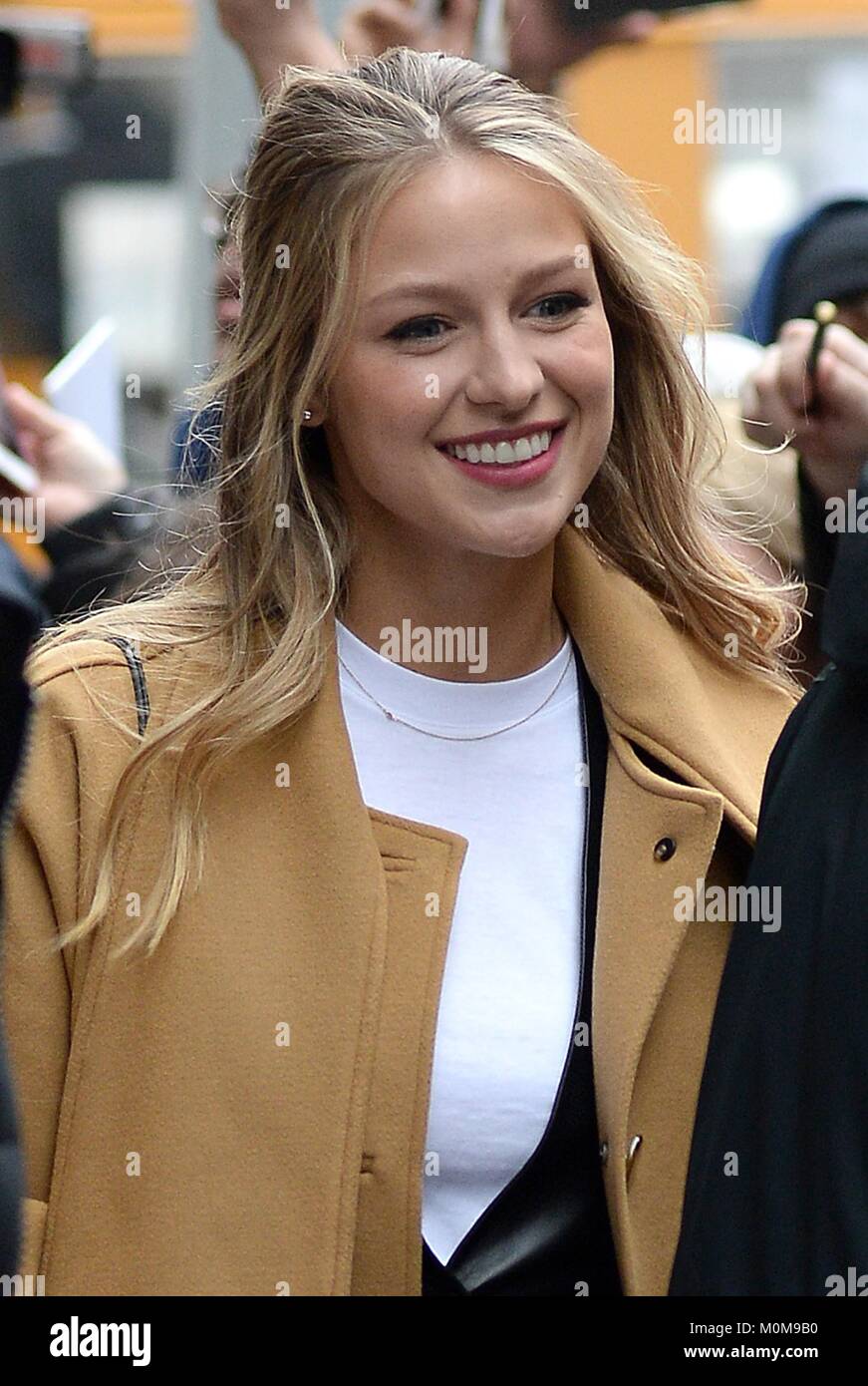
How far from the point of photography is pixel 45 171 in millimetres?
11625

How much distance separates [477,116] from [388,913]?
91 centimetres

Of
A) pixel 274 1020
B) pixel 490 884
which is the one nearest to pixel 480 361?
pixel 490 884

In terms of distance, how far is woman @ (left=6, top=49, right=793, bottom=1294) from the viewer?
2354 millimetres

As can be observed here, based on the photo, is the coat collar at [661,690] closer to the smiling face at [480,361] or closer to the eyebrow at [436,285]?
the smiling face at [480,361]

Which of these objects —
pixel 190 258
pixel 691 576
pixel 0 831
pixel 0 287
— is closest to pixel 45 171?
pixel 0 287

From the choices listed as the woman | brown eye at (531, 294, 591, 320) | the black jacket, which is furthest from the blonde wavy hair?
the black jacket

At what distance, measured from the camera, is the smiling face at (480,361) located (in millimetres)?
2486

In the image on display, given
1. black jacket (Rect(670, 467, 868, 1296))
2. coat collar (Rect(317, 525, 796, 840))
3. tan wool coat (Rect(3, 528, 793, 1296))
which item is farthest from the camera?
coat collar (Rect(317, 525, 796, 840))

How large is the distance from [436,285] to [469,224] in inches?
3.1

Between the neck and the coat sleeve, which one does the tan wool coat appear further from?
the neck

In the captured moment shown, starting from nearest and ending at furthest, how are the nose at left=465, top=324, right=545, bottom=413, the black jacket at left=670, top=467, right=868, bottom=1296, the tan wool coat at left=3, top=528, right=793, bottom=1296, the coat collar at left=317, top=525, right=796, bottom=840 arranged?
the black jacket at left=670, top=467, right=868, bottom=1296 → the tan wool coat at left=3, top=528, right=793, bottom=1296 → the nose at left=465, top=324, right=545, bottom=413 → the coat collar at left=317, top=525, right=796, bottom=840

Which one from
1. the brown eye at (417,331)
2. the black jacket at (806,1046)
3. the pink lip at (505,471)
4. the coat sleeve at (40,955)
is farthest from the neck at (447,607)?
the black jacket at (806,1046)

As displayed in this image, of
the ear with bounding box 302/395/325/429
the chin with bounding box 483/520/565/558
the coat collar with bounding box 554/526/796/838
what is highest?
the ear with bounding box 302/395/325/429

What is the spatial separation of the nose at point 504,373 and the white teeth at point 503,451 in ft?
0.14
